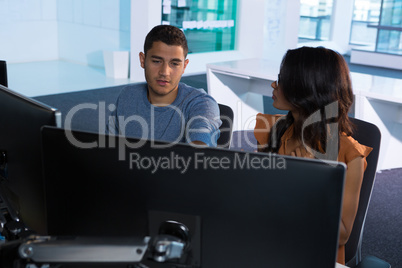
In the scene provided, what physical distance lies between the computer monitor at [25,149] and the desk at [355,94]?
2623mm

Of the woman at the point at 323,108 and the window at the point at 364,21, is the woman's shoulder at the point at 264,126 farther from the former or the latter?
the window at the point at 364,21

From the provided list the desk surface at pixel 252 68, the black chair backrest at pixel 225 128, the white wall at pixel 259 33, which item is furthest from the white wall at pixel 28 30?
the black chair backrest at pixel 225 128

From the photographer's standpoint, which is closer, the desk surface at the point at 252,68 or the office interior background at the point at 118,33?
the desk surface at the point at 252,68

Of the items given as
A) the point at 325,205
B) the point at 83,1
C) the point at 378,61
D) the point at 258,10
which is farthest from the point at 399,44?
the point at 325,205

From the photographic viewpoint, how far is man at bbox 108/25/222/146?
1.87 m

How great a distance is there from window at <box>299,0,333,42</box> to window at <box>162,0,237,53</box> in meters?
4.17

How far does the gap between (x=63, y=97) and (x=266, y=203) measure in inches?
219

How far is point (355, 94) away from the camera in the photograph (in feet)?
11.0

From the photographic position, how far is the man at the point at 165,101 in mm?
1873

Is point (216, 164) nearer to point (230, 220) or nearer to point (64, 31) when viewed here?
point (230, 220)

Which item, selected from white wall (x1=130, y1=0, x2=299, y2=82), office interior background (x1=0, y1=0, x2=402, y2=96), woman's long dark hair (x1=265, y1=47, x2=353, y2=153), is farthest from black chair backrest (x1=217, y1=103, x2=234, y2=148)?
white wall (x1=130, y1=0, x2=299, y2=82)

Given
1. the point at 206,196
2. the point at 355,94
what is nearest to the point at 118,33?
the point at 355,94

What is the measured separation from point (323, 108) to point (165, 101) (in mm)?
657

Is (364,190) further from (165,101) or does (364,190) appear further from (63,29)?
(63,29)
